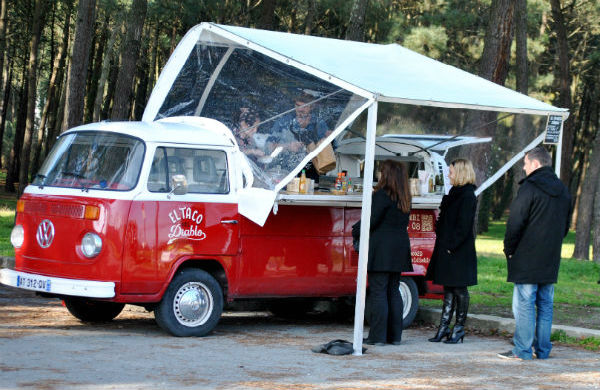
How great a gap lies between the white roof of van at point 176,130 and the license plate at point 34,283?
173 centimetres

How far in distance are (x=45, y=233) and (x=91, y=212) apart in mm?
651

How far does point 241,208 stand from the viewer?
1020 centimetres

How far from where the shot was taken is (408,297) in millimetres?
11562

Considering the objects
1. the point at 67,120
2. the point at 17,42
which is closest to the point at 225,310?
the point at 67,120

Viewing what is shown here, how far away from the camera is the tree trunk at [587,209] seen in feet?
85.4

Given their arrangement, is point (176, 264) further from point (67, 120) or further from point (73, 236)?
point (67, 120)

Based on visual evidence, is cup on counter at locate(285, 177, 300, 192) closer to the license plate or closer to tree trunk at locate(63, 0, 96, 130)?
the license plate

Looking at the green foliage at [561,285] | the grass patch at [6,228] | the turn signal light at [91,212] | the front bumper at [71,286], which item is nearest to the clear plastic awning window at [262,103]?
the turn signal light at [91,212]

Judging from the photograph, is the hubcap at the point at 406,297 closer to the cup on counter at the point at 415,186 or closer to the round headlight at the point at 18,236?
the cup on counter at the point at 415,186

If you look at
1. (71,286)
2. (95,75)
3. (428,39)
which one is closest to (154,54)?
(95,75)

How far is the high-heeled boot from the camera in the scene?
10.5 meters

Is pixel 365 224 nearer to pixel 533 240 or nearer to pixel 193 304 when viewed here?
pixel 533 240

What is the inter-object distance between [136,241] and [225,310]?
3.55 m

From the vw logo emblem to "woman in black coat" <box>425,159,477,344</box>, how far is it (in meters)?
4.14
